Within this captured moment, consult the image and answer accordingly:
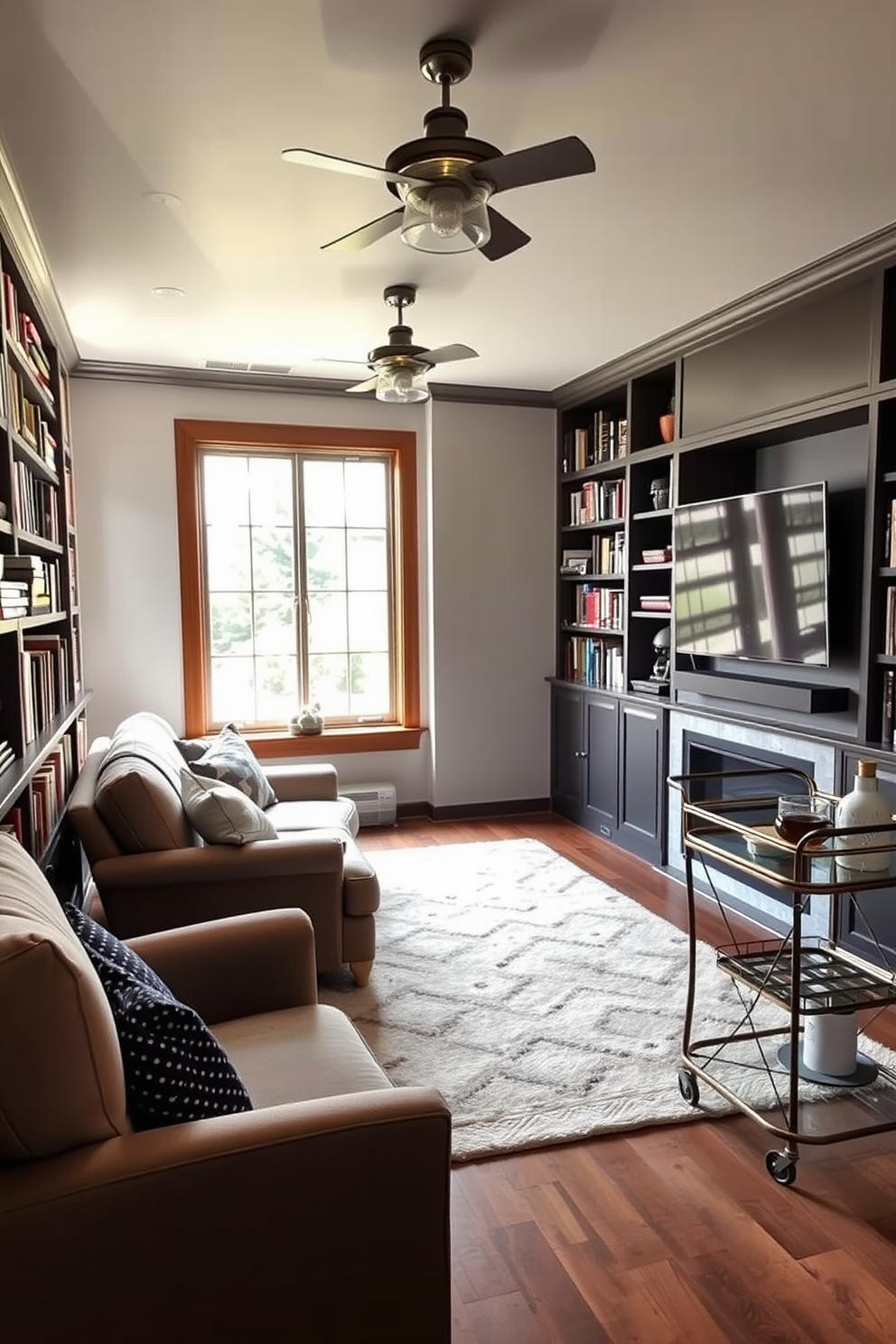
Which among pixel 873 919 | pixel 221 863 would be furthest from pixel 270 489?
pixel 873 919

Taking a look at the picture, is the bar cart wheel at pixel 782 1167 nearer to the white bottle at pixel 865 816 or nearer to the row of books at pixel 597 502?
the white bottle at pixel 865 816

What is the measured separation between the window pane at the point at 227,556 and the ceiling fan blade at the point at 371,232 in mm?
2953

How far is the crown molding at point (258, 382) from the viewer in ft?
15.9

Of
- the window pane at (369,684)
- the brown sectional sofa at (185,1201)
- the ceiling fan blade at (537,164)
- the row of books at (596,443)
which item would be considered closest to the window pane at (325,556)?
the window pane at (369,684)

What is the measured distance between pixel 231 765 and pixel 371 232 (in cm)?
211

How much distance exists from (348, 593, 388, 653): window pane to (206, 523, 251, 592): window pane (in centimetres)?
66

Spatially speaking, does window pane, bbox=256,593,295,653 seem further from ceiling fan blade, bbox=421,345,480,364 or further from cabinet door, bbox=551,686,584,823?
ceiling fan blade, bbox=421,345,480,364

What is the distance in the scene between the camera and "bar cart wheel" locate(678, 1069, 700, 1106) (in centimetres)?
247

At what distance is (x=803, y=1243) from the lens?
1947 mm

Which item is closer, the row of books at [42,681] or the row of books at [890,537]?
the row of books at [42,681]

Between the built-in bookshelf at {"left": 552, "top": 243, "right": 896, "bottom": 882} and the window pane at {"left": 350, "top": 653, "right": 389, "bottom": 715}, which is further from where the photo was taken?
the window pane at {"left": 350, "top": 653, "right": 389, "bottom": 715}

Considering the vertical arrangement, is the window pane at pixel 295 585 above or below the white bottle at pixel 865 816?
above

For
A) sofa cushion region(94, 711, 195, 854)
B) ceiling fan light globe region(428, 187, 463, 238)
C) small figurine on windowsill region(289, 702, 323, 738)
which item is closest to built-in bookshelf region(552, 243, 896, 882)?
small figurine on windowsill region(289, 702, 323, 738)

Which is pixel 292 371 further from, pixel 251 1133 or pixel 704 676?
pixel 251 1133
